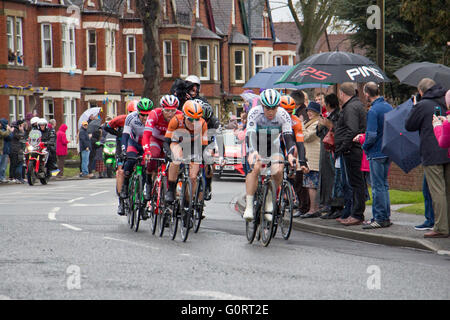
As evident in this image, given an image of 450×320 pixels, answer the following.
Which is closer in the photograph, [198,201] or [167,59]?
[198,201]

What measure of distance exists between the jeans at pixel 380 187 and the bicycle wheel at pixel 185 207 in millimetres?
2823

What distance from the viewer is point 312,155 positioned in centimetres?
1562

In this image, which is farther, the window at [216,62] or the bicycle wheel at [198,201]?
the window at [216,62]

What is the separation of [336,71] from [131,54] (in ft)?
128

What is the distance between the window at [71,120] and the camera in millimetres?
44375

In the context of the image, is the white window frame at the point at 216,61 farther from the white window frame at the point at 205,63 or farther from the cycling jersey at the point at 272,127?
the cycling jersey at the point at 272,127

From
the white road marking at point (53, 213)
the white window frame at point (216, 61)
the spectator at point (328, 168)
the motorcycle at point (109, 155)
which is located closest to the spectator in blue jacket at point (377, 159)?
the spectator at point (328, 168)

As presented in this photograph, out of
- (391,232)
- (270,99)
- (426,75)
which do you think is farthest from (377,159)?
(270,99)

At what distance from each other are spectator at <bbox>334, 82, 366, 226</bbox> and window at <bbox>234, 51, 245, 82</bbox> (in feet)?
181

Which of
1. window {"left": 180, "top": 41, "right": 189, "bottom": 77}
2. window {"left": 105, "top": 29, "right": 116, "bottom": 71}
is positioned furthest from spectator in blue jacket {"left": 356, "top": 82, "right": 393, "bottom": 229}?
window {"left": 180, "top": 41, "right": 189, "bottom": 77}

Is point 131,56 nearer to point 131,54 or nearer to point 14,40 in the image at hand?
point 131,54

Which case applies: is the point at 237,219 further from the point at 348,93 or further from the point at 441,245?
the point at 441,245

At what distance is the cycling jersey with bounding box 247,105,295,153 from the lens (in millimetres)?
11953

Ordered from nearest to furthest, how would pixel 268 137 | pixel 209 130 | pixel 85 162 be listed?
pixel 268 137 → pixel 209 130 → pixel 85 162
